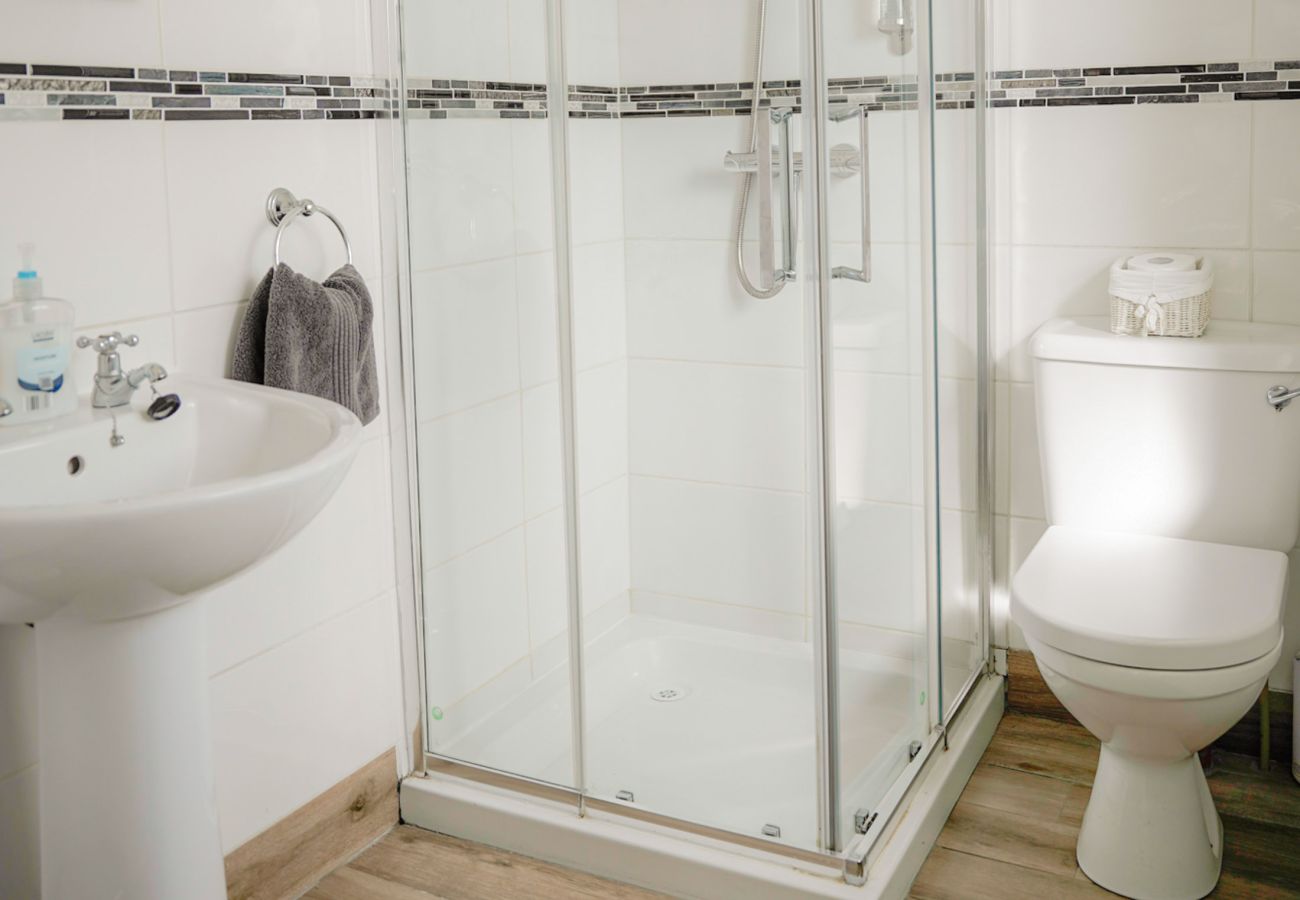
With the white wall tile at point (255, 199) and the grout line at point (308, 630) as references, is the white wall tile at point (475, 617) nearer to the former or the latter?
the grout line at point (308, 630)

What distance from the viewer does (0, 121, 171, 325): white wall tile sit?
4.93 feet

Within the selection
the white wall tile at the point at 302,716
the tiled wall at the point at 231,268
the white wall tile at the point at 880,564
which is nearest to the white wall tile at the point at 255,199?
the tiled wall at the point at 231,268

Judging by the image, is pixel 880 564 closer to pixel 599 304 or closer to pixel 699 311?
pixel 699 311

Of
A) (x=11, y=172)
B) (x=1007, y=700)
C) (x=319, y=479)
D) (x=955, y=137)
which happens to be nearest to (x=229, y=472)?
(x=319, y=479)

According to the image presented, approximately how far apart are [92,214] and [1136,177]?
5.73 ft

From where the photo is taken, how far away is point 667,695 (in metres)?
2.19

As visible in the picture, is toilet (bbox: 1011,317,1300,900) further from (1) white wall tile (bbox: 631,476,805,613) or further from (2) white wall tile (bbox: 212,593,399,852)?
(2) white wall tile (bbox: 212,593,399,852)

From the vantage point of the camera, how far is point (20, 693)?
158cm

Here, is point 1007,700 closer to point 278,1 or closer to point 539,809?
point 539,809

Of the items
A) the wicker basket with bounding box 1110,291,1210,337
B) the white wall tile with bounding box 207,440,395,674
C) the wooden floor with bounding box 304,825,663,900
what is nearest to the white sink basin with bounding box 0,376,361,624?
the white wall tile with bounding box 207,440,395,674

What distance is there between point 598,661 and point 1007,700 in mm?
998

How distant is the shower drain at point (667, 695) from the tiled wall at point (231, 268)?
0.45 metres

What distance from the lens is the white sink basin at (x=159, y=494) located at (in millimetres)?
1214

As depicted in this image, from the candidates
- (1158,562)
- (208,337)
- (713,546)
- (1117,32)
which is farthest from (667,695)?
(1117,32)
